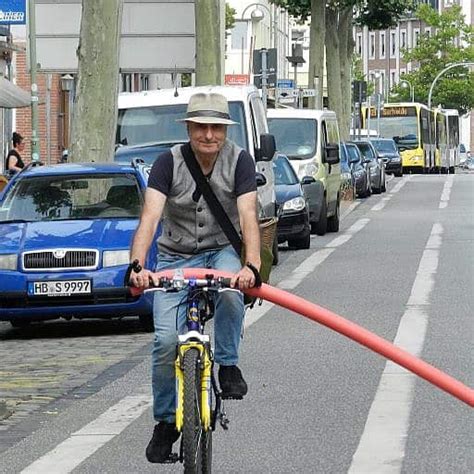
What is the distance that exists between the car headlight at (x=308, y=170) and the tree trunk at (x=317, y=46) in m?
21.5

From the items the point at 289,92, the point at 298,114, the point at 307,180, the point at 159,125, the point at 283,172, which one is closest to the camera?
the point at 159,125

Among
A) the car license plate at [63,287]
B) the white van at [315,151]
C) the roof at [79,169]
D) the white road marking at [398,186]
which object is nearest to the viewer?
the car license plate at [63,287]

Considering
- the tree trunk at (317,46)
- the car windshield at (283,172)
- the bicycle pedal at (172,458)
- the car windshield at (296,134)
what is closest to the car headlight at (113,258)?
the bicycle pedal at (172,458)

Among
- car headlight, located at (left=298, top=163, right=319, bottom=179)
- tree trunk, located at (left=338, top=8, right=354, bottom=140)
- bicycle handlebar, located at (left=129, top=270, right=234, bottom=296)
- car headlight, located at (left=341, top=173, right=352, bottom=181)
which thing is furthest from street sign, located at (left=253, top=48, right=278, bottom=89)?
bicycle handlebar, located at (left=129, top=270, right=234, bottom=296)

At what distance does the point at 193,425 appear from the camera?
7113 mm

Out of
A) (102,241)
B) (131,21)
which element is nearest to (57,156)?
(131,21)

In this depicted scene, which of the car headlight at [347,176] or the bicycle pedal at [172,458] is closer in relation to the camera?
the bicycle pedal at [172,458]

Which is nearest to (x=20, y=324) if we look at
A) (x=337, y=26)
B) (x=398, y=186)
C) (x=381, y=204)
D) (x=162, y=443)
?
(x=162, y=443)

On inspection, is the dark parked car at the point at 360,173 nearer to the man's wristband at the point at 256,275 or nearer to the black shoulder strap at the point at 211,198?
the black shoulder strap at the point at 211,198

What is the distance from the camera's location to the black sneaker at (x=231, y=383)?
26.0ft

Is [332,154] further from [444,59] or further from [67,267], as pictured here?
[444,59]

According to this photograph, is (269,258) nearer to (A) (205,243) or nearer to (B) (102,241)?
(A) (205,243)

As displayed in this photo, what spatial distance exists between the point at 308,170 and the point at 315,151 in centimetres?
77

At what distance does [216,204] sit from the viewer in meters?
7.73
